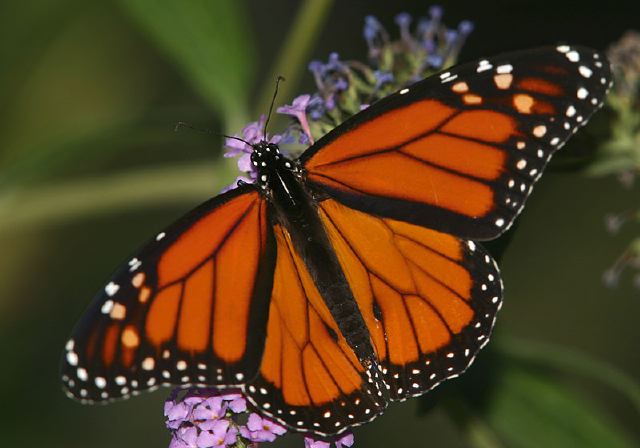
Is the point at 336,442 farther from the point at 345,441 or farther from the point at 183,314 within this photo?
the point at 183,314

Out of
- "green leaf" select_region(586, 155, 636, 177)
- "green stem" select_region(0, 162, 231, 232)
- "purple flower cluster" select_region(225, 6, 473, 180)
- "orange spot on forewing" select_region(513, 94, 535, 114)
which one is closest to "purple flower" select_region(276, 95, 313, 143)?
"purple flower cluster" select_region(225, 6, 473, 180)

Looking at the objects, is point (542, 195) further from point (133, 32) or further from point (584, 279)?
point (133, 32)

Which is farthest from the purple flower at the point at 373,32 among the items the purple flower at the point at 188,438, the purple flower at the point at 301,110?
the purple flower at the point at 188,438

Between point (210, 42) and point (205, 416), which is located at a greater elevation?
point (210, 42)

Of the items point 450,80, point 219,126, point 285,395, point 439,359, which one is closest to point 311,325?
point 285,395

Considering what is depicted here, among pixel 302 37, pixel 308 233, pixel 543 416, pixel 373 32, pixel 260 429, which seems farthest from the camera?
pixel 302 37

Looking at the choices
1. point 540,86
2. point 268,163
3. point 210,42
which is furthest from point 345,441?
point 210,42

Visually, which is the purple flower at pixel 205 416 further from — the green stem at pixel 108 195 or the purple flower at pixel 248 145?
the green stem at pixel 108 195
